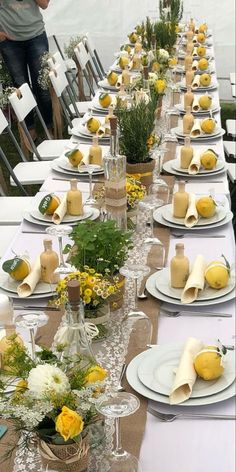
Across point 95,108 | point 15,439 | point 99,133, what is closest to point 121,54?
point 95,108

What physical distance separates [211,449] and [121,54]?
458cm

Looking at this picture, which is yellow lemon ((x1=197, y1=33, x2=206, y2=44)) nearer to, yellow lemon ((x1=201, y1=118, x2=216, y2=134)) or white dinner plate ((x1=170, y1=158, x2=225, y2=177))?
yellow lemon ((x1=201, y1=118, x2=216, y2=134))

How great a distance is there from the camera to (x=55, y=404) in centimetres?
139

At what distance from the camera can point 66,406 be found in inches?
55.1

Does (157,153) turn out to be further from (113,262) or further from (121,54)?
(121,54)

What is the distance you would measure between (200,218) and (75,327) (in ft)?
4.15

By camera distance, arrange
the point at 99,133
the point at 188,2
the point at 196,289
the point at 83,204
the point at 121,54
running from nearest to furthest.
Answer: the point at 196,289, the point at 83,204, the point at 99,133, the point at 121,54, the point at 188,2

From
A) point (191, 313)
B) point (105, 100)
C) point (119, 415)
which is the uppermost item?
point (119, 415)

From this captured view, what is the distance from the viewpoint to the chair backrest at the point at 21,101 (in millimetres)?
4496

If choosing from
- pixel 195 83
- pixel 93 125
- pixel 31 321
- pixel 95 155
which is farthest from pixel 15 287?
pixel 195 83

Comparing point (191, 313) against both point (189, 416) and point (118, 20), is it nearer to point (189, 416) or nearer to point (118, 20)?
point (189, 416)

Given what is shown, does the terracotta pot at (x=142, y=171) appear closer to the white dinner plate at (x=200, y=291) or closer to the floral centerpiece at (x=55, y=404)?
the white dinner plate at (x=200, y=291)

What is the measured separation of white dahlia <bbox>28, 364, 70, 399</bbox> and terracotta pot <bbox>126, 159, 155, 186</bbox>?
1644mm

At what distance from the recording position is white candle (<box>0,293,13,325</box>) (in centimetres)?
208
